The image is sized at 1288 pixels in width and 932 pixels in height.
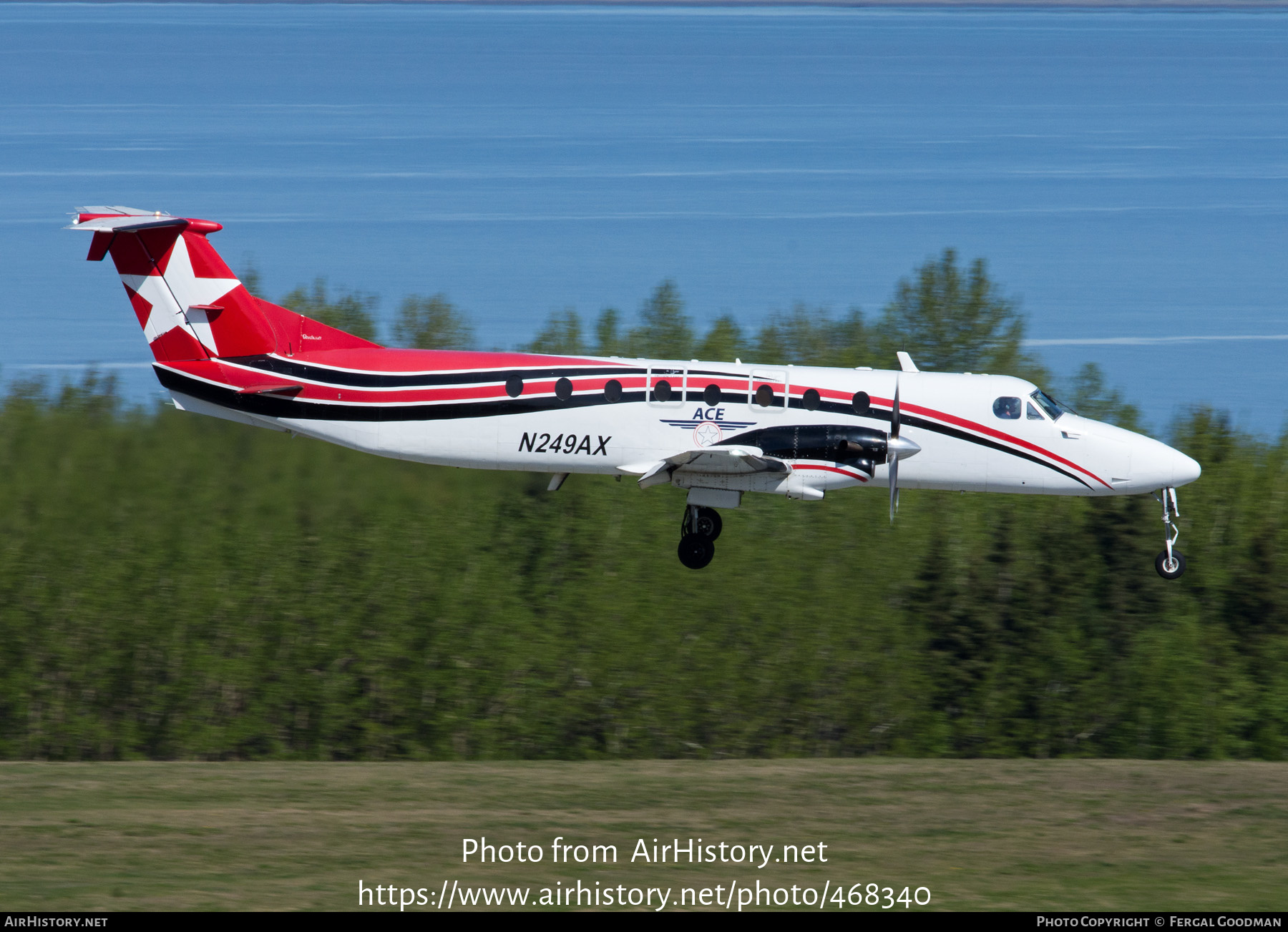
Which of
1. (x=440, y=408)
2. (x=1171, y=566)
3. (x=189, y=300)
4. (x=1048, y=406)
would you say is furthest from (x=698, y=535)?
(x=189, y=300)

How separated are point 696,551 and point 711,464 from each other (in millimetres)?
2714

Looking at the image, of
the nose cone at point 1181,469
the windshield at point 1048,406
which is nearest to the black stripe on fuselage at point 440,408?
the windshield at point 1048,406

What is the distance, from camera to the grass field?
2041 cm

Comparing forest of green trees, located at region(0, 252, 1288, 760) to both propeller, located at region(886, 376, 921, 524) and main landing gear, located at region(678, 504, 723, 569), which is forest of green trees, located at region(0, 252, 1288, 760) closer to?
main landing gear, located at region(678, 504, 723, 569)

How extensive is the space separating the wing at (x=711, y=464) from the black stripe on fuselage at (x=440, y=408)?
4.17ft

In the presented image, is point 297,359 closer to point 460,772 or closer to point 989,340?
point 460,772

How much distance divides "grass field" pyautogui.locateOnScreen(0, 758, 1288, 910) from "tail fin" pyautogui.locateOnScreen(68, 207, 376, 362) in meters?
8.99

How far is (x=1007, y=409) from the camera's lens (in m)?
29.0

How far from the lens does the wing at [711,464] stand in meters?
27.3

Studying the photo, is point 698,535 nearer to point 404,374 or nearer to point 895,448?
point 895,448

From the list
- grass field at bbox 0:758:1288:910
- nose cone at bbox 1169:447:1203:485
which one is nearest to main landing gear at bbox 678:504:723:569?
grass field at bbox 0:758:1288:910

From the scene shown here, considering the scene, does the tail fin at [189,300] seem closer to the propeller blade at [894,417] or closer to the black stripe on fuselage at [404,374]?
the black stripe on fuselage at [404,374]
